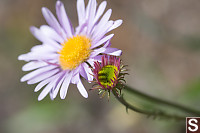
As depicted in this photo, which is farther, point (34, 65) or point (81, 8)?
point (34, 65)

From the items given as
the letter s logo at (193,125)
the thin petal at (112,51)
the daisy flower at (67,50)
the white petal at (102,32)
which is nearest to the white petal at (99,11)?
the daisy flower at (67,50)

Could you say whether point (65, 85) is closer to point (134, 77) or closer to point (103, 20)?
point (103, 20)

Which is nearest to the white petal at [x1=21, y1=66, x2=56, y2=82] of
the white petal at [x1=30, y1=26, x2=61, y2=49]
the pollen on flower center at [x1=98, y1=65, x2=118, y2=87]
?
the white petal at [x1=30, y1=26, x2=61, y2=49]

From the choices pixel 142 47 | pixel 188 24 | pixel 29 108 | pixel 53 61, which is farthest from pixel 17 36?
pixel 188 24

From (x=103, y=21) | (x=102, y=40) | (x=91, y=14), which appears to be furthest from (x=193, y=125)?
(x=91, y=14)

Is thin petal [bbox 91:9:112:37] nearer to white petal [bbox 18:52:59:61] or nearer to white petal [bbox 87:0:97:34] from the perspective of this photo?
white petal [bbox 87:0:97:34]

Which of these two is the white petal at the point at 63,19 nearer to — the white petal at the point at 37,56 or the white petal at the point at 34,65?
the white petal at the point at 37,56

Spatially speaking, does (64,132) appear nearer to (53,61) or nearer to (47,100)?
(47,100)

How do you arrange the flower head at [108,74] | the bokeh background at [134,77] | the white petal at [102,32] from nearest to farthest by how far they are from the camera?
the flower head at [108,74] < the white petal at [102,32] < the bokeh background at [134,77]
